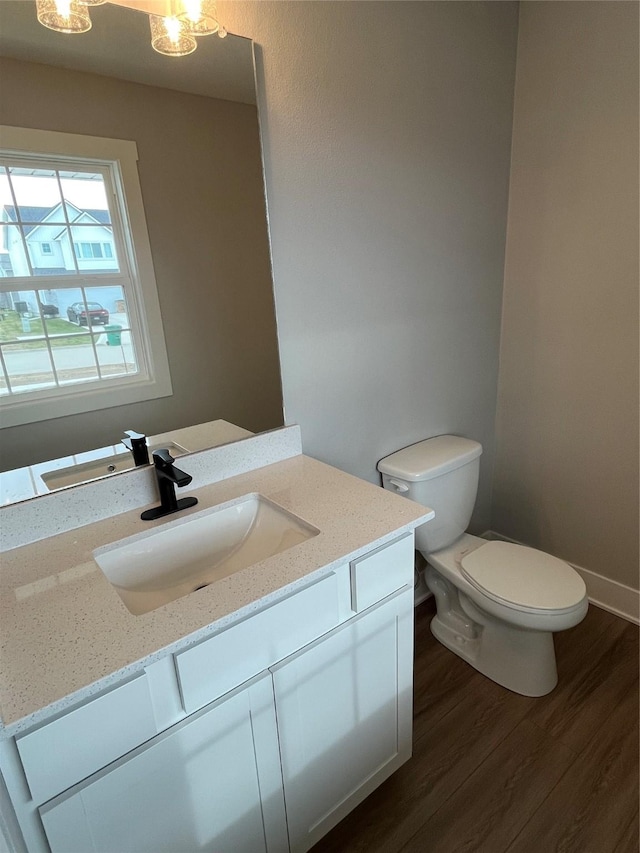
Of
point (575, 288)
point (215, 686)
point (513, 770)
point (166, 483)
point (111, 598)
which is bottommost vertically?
point (513, 770)

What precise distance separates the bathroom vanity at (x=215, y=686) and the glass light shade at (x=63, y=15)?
1.06 metres

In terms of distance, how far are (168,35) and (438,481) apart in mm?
1552

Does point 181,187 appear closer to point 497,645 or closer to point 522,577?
Result: point 522,577

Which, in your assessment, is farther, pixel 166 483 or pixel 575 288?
pixel 575 288

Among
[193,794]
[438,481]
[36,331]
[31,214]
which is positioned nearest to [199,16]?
[31,214]

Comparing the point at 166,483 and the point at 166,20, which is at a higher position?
the point at 166,20

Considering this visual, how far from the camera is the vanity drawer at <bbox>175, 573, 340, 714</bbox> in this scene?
35.0 inches

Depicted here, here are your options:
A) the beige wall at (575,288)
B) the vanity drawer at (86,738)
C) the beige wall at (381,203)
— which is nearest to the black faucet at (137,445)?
the beige wall at (381,203)

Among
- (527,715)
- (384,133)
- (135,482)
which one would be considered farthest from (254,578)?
(384,133)

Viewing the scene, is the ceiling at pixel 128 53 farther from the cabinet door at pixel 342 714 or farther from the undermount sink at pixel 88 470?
the cabinet door at pixel 342 714

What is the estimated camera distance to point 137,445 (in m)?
1.27

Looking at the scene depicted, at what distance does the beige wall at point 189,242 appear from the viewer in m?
1.08

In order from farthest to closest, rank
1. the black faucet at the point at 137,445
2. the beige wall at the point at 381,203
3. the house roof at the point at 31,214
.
A: the beige wall at the point at 381,203, the black faucet at the point at 137,445, the house roof at the point at 31,214

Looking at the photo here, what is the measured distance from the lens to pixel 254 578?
97cm
